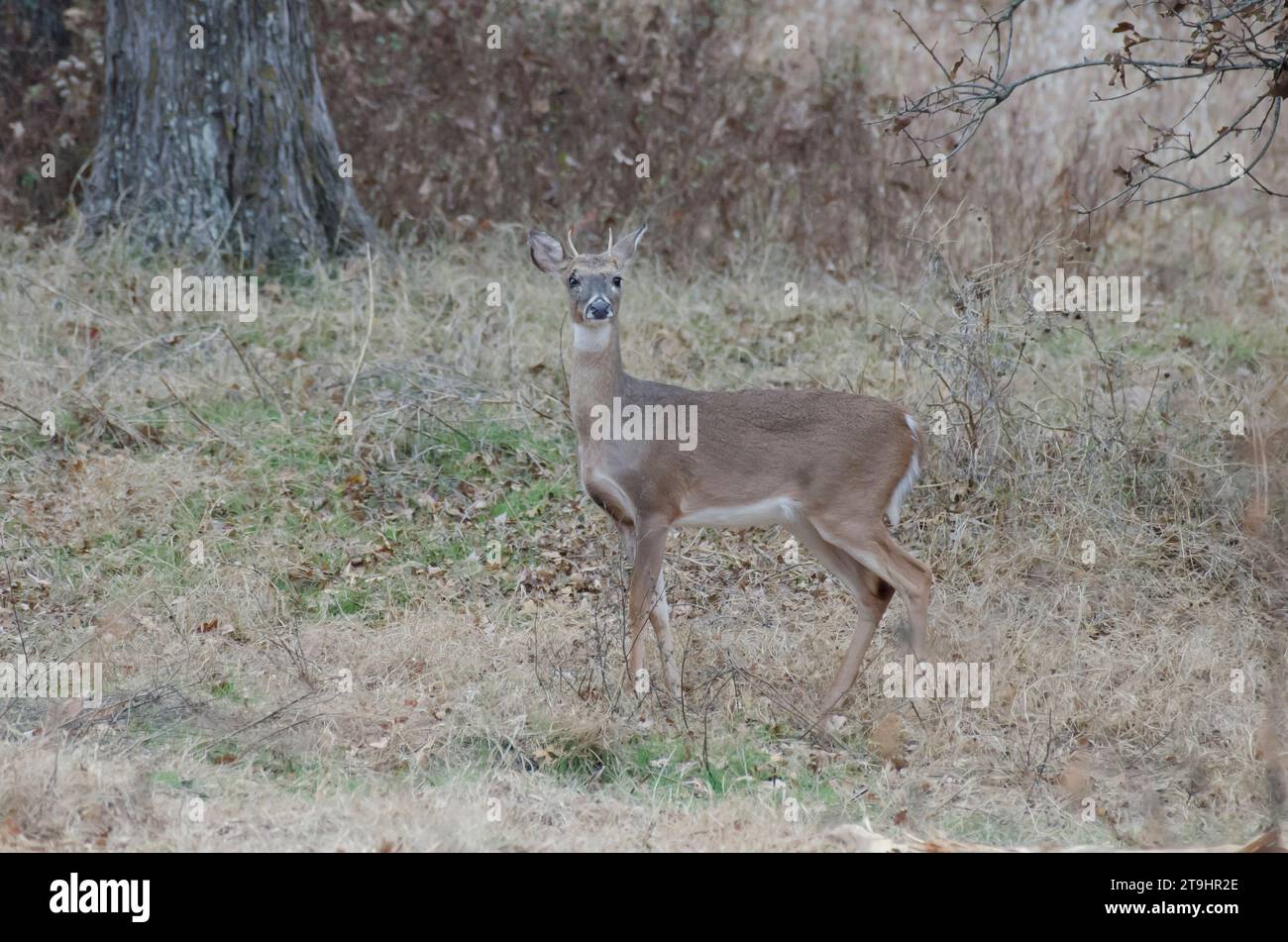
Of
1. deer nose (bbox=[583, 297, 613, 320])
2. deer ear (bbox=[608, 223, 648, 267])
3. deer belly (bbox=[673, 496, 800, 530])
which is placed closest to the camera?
deer belly (bbox=[673, 496, 800, 530])

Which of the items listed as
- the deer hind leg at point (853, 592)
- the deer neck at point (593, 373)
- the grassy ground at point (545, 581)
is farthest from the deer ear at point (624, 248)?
the grassy ground at point (545, 581)

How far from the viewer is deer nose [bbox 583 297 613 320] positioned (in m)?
6.76

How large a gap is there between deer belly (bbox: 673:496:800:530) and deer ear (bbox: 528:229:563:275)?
127cm

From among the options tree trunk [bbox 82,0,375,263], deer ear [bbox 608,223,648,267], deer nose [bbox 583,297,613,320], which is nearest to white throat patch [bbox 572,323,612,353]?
deer nose [bbox 583,297,613,320]

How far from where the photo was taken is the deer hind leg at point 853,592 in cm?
657

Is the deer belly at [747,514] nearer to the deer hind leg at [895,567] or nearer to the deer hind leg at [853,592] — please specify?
the deer hind leg at [853,592]

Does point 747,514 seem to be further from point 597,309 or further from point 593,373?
point 597,309

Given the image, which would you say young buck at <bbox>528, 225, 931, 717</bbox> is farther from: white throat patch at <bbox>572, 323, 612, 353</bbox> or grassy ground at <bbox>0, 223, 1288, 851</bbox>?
grassy ground at <bbox>0, 223, 1288, 851</bbox>

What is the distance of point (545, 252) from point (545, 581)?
61.8 inches

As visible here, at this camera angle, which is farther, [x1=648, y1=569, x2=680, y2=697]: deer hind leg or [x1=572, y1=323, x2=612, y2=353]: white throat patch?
[x1=572, y1=323, x2=612, y2=353]: white throat patch

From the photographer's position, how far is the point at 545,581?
25.6 ft

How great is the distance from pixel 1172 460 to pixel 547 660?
3.31m

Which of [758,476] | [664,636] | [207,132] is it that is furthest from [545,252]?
[207,132]

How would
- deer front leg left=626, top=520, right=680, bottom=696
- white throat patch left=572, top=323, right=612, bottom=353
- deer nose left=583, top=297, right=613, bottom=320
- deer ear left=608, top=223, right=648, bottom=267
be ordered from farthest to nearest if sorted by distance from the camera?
1. deer ear left=608, top=223, right=648, bottom=267
2. white throat patch left=572, top=323, right=612, bottom=353
3. deer nose left=583, top=297, right=613, bottom=320
4. deer front leg left=626, top=520, right=680, bottom=696
